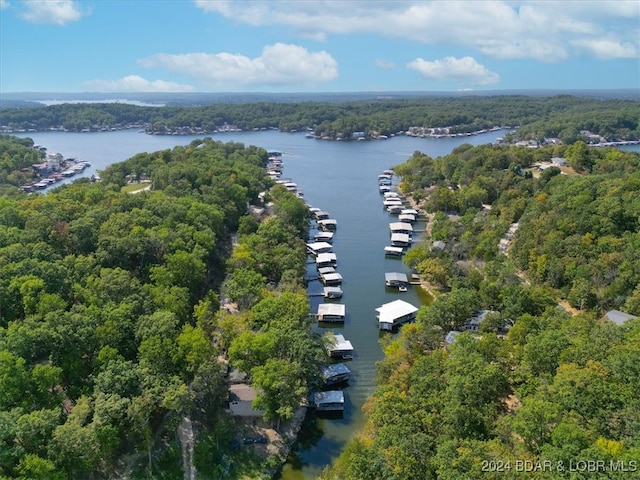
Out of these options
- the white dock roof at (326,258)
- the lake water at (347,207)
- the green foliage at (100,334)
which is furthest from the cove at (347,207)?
the green foliage at (100,334)

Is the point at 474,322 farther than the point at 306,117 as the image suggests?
No

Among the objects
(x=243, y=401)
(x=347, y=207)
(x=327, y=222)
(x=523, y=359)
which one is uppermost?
(x=347, y=207)

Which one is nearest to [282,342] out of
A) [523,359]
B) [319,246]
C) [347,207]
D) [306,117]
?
[523,359]

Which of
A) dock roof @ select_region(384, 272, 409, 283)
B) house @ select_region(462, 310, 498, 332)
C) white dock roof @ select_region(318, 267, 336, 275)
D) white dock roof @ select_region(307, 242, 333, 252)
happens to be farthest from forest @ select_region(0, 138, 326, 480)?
house @ select_region(462, 310, 498, 332)

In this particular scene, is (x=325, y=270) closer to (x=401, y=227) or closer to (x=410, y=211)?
(x=401, y=227)

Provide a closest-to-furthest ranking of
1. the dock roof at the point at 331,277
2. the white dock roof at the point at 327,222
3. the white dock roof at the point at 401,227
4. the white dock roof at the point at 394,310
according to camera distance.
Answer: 1. the white dock roof at the point at 394,310
2. the dock roof at the point at 331,277
3. the white dock roof at the point at 401,227
4. the white dock roof at the point at 327,222

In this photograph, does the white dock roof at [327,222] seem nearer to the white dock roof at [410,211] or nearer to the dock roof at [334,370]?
the white dock roof at [410,211]
